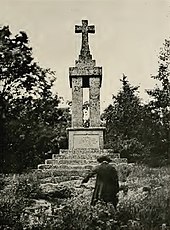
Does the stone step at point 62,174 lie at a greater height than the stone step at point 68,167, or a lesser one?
lesser

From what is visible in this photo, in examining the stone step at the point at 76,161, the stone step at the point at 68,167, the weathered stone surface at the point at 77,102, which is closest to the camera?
the stone step at the point at 68,167

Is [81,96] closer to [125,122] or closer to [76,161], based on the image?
[76,161]

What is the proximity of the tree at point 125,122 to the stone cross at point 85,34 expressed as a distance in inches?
96.4

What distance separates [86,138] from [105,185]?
3.93 m

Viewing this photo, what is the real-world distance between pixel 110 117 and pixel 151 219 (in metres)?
11.3

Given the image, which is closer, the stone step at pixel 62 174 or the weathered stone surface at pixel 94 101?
the stone step at pixel 62 174

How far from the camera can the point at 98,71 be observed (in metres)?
10.2

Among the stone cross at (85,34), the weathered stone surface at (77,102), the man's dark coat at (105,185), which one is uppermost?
the stone cross at (85,34)

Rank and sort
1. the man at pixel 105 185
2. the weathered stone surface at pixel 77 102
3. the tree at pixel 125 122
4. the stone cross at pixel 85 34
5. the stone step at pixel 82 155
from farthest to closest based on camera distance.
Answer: the tree at pixel 125 122, the weathered stone surface at pixel 77 102, the stone cross at pixel 85 34, the stone step at pixel 82 155, the man at pixel 105 185

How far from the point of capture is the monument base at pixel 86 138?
9.80 m

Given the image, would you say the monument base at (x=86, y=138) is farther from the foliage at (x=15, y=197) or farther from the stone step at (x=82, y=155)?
the foliage at (x=15, y=197)

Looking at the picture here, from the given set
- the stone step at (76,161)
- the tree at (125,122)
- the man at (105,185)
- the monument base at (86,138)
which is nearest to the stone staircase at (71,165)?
the stone step at (76,161)

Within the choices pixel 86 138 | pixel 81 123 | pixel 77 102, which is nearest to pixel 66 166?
pixel 86 138

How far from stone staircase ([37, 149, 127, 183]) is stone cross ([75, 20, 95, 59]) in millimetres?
2116
